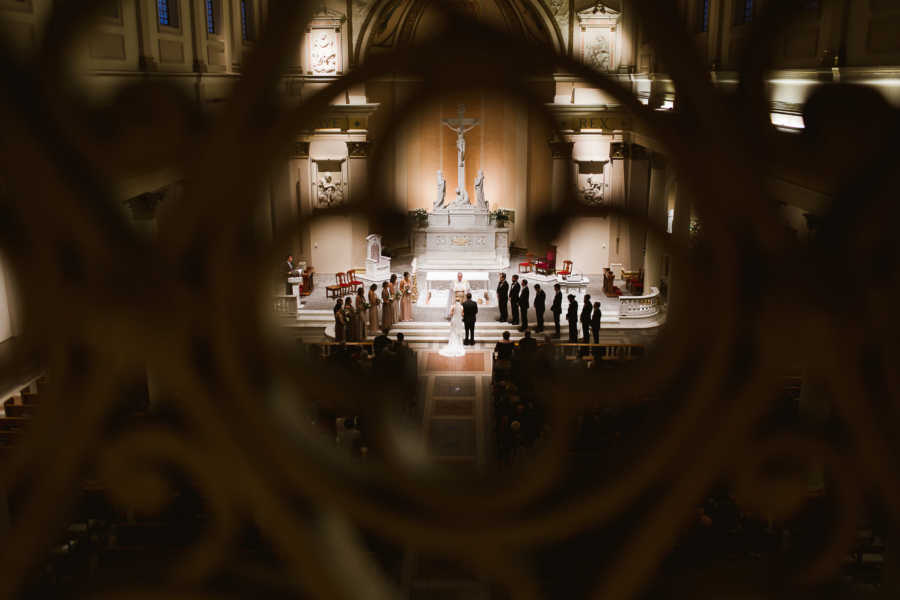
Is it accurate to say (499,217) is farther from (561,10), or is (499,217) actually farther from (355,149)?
(561,10)

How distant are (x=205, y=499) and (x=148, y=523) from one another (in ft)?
26.3

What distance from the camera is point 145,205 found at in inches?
472

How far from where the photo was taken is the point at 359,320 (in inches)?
766

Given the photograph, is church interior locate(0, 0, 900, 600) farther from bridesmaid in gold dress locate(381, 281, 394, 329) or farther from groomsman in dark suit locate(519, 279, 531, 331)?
bridesmaid in gold dress locate(381, 281, 394, 329)

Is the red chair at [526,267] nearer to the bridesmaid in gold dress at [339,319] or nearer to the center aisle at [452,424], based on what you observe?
the center aisle at [452,424]

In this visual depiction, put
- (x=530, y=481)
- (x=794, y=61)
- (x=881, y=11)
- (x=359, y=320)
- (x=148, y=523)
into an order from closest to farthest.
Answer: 1. (x=530, y=481)
2. (x=148, y=523)
3. (x=881, y=11)
4. (x=794, y=61)
5. (x=359, y=320)

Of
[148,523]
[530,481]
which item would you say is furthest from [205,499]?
[148,523]

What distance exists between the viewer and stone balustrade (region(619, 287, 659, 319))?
22.8 metres

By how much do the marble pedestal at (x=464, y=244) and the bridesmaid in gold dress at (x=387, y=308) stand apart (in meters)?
5.66

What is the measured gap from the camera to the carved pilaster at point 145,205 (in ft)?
38.8

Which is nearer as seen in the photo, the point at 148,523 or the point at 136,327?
the point at 136,327

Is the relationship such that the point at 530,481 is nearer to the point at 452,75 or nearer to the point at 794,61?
the point at 452,75

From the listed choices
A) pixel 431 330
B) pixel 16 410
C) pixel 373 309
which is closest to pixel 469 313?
pixel 431 330

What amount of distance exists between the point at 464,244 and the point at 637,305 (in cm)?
680
